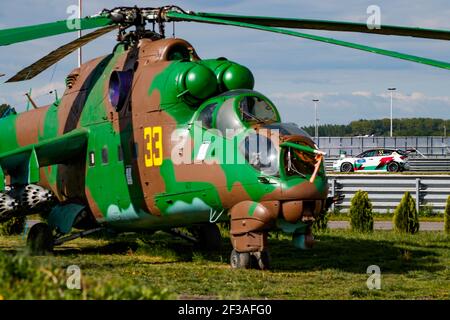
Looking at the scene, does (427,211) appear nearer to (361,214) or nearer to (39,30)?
(361,214)

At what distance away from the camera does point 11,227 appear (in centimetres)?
2462

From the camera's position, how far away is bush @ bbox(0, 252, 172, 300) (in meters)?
7.09

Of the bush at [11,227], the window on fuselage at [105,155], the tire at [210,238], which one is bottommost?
the bush at [11,227]

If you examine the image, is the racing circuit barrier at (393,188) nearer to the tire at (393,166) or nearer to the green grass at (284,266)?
the green grass at (284,266)

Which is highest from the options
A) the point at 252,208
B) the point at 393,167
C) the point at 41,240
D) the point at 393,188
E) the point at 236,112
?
the point at 236,112

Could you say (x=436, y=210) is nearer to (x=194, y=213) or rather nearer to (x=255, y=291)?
(x=194, y=213)

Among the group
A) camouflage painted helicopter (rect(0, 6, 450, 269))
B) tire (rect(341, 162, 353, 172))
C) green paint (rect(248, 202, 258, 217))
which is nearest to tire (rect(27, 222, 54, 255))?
camouflage painted helicopter (rect(0, 6, 450, 269))

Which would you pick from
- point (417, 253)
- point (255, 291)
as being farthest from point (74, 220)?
point (417, 253)

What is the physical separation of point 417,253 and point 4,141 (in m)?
10.1

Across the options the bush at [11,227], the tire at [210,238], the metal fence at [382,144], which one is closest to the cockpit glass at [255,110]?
the tire at [210,238]

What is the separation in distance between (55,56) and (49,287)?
424 inches

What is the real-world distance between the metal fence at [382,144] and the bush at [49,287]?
75.2 m

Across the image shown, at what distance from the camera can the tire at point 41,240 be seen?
17.7 m

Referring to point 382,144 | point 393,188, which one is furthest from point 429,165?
point 393,188
